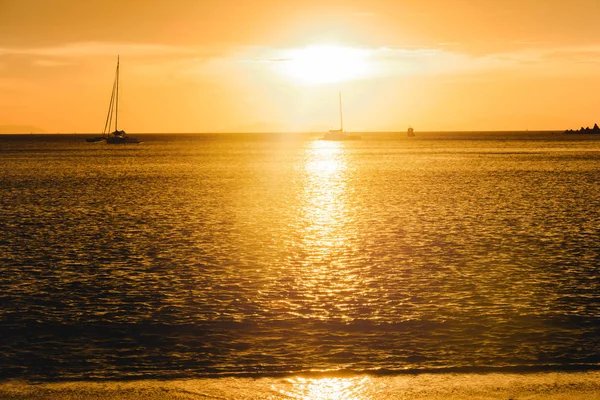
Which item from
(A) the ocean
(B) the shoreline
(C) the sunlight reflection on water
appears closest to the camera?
(B) the shoreline

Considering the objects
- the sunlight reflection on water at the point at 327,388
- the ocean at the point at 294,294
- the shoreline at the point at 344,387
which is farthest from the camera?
the ocean at the point at 294,294

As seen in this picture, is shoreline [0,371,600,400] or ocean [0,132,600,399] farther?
ocean [0,132,600,399]

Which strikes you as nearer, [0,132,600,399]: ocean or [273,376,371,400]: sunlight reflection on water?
[273,376,371,400]: sunlight reflection on water

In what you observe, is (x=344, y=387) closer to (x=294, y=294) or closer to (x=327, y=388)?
(x=327, y=388)

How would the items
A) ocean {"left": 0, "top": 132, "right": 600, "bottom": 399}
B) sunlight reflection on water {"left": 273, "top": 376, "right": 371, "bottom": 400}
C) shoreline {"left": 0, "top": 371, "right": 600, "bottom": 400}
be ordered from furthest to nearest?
ocean {"left": 0, "top": 132, "right": 600, "bottom": 399} < sunlight reflection on water {"left": 273, "top": 376, "right": 371, "bottom": 400} < shoreline {"left": 0, "top": 371, "right": 600, "bottom": 400}

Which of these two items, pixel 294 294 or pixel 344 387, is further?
pixel 294 294

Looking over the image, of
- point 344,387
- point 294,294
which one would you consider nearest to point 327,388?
point 344,387

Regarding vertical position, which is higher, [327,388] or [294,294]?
[327,388]

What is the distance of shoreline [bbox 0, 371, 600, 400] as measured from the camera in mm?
12133

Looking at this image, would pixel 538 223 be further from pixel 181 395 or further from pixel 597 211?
pixel 181 395

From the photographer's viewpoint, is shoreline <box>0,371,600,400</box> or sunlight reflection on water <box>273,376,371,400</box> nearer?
shoreline <box>0,371,600,400</box>

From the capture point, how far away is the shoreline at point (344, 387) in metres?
12.1

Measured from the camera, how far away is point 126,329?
1812cm

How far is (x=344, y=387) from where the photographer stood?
12977 millimetres
